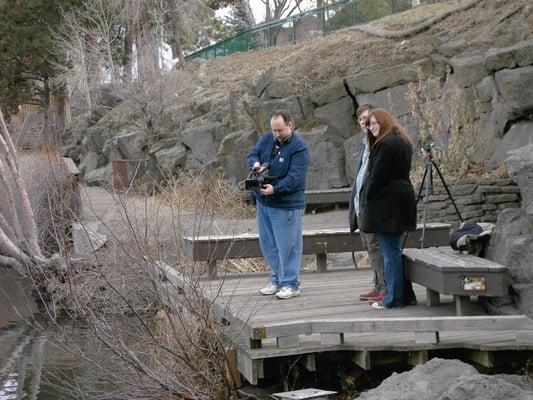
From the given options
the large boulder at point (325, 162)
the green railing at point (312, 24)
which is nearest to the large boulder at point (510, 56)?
the large boulder at point (325, 162)

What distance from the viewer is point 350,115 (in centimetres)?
1931

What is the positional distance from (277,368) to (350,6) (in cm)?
2121

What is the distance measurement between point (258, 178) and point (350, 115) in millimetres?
11933

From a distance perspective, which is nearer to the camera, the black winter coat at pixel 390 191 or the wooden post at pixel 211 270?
the black winter coat at pixel 390 191

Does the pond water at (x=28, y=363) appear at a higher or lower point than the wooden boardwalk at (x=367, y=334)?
lower

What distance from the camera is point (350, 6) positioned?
88.1 ft

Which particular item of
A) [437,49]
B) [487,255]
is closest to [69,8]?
[437,49]

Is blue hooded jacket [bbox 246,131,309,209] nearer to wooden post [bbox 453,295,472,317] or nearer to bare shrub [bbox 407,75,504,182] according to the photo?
wooden post [bbox 453,295,472,317]

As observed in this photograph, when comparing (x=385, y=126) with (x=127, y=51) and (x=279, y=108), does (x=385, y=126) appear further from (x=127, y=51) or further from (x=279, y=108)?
(x=127, y=51)

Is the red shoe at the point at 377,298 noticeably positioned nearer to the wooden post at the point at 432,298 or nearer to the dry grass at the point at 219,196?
the wooden post at the point at 432,298

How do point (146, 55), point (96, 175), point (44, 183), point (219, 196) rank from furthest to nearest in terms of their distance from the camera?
point (146, 55) < point (96, 175) < point (219, 196) < point (44, 183)

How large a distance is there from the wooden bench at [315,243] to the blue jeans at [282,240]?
1267 millimetres

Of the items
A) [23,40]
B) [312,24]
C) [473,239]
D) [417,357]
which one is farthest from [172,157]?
[417,357]

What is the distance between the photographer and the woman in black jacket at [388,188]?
7164 mm
